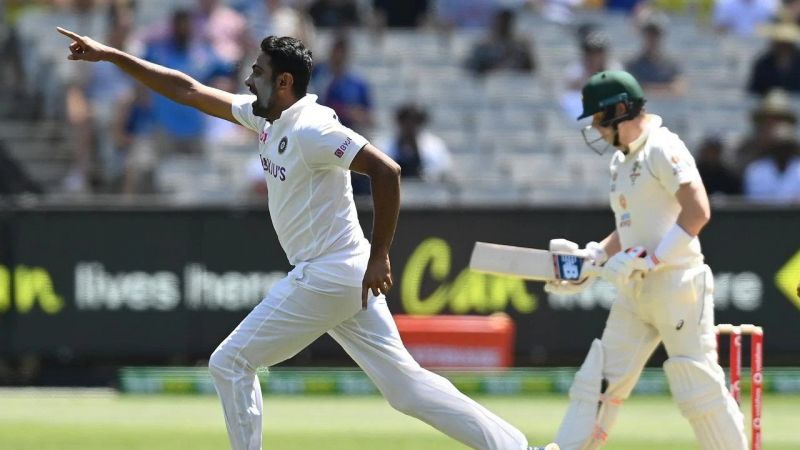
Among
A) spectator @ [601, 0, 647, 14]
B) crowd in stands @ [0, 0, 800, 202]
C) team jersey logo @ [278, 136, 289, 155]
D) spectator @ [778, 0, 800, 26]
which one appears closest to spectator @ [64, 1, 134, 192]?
crowd in stands @ [0, 0, 800, 202]

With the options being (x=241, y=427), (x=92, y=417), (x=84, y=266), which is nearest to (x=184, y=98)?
(x=241, y=427)

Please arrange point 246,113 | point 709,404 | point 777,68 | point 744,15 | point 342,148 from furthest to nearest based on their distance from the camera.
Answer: point 744,15 → point 777,68 → point 709,404 → point 246,113 → point 342,148

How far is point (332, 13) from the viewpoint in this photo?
17.2m

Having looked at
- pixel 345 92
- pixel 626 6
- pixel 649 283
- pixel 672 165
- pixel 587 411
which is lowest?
pixel 587 411

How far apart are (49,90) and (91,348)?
11.6 ft

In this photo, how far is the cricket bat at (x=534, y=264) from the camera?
7.78 metres

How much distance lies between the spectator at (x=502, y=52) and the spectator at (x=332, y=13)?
140 cm

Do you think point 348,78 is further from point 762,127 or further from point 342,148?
point 342,148

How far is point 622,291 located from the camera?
25.6 feet

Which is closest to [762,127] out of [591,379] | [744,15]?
[744,15]

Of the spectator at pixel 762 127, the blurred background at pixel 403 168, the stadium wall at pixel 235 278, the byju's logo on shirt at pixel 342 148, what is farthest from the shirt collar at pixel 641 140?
the spectator at pixel 762 127

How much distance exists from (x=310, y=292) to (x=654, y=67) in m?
10.4

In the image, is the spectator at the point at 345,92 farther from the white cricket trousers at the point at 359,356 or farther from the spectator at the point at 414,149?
Answer: the white cricket trousers at the point at 359,356

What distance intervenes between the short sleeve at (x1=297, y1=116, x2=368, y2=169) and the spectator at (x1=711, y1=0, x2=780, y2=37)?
12.4 meters
